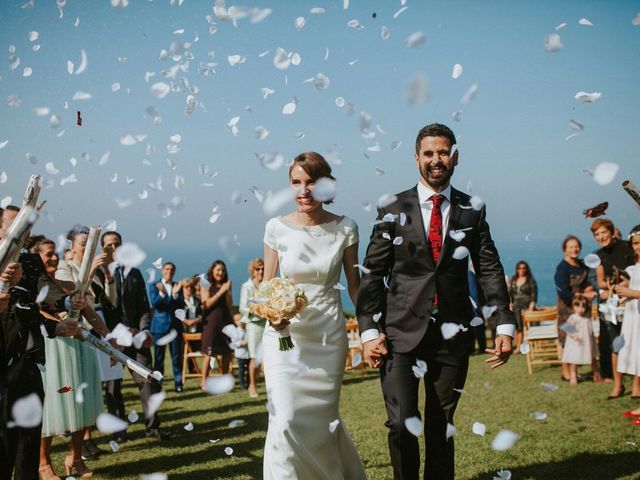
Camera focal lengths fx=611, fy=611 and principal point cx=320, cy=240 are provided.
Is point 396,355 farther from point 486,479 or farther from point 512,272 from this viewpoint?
point 512,272

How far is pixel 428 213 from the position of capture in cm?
407

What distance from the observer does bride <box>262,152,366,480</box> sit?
14.4ft

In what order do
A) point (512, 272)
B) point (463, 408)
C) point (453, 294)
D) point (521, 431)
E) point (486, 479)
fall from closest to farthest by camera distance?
point (453, 294)
point (486, 479)
point (521, 431)
point (463, 408)
point (512, 272)

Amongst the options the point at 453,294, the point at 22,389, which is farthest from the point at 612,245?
the point at 22,389

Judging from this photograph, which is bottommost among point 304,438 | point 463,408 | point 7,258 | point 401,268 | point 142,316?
point 463,408

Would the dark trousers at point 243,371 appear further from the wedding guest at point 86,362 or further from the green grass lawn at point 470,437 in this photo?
the wedding guest at point 86,362

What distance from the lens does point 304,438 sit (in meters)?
4.42

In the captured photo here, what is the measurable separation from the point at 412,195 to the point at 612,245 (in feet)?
19.2

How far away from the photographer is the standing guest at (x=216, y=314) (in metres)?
11.4

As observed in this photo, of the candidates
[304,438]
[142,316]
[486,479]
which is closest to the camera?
[304,438]

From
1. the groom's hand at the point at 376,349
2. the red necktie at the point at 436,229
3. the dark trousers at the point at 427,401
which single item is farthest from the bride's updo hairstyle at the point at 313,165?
the dark trousers at the point at 427,401

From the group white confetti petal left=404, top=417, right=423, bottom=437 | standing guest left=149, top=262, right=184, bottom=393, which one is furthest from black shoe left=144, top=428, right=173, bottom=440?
white confetti petal left=404, top=417, right=423, bottom=437

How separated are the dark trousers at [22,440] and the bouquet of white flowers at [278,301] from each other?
1550mm

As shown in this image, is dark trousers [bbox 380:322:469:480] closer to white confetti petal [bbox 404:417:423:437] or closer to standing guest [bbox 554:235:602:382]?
white confetti petal [bbox 404:417:423:437]
